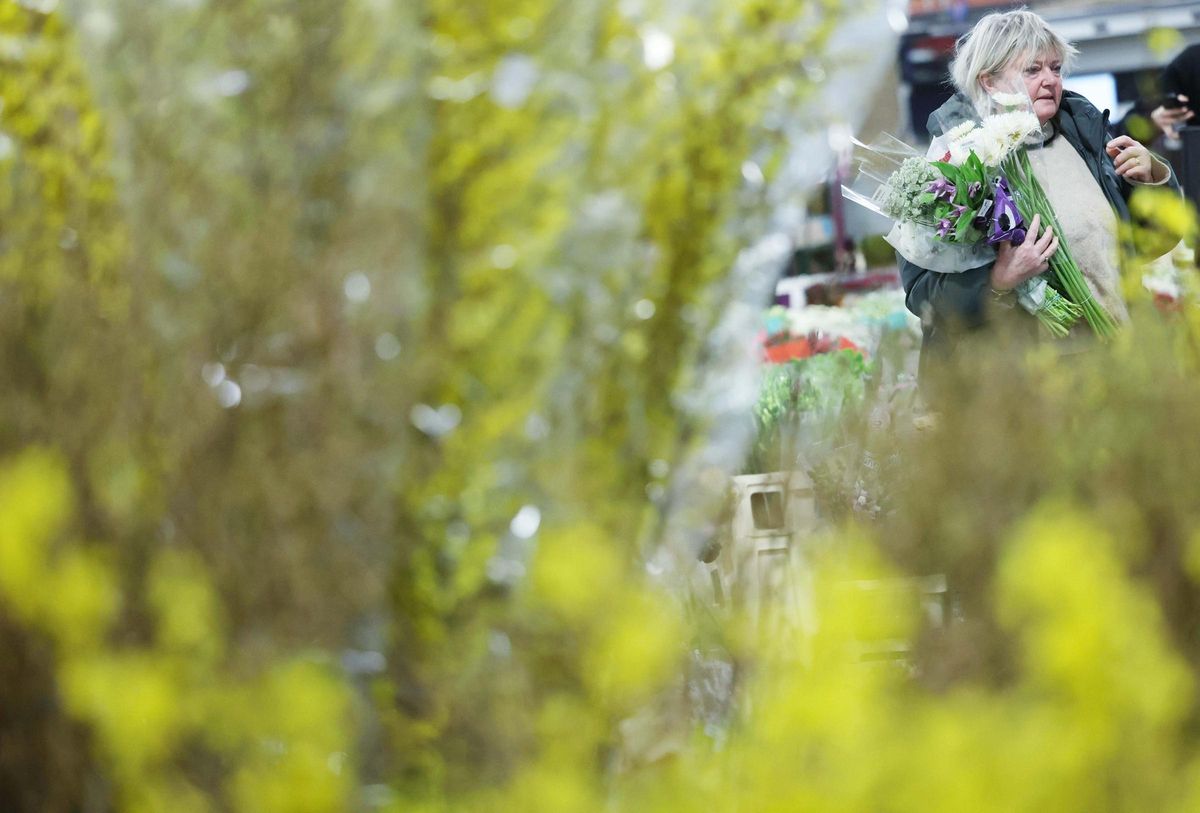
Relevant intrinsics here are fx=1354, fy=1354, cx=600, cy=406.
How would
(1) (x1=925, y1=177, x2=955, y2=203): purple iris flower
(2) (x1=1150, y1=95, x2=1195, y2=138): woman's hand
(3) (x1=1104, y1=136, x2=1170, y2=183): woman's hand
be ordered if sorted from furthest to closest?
(2) (x1=1150, y1=95, x2=1195, y2=138): woman's hand
(3) (x1=1104, y1=136, x2=1170, y2=183): woman's hand
(1) (x1=925, y1=177, x2=955, y2=203): purple iris flower

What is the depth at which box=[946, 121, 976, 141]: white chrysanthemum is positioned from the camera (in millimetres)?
2744

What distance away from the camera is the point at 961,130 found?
2.75m

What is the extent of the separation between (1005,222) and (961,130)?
229mm

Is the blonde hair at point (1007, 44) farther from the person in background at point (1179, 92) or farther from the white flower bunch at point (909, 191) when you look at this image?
the person in background at point (1179, 92)

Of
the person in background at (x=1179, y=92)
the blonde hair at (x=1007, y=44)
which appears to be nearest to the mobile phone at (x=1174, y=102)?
the person in background at (x=1179, y=92)

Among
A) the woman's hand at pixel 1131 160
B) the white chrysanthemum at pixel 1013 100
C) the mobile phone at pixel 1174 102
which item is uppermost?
the mobile phone at pixel 1174 102

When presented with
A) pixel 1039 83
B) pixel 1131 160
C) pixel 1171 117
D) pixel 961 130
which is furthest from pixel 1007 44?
pixel 1171 117

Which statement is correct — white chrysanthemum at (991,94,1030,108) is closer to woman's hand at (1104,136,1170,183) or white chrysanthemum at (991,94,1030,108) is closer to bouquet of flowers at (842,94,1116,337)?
bouquet of flowers at (842,94,1116,337)

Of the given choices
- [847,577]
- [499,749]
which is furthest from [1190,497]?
[499,749]

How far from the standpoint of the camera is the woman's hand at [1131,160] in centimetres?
285

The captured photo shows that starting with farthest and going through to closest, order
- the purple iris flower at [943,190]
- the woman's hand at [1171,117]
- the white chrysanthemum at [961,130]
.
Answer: the woman's hand at [1171,117]
the white chrysanthemum at [961,130]
the purple iris flower at [943,190]

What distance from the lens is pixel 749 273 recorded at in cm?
138

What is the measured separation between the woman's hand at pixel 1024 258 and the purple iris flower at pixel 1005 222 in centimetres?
2

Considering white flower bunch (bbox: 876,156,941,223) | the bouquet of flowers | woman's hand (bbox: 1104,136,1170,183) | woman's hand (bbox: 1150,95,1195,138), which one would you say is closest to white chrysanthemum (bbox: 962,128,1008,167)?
the bouquet of flowers
